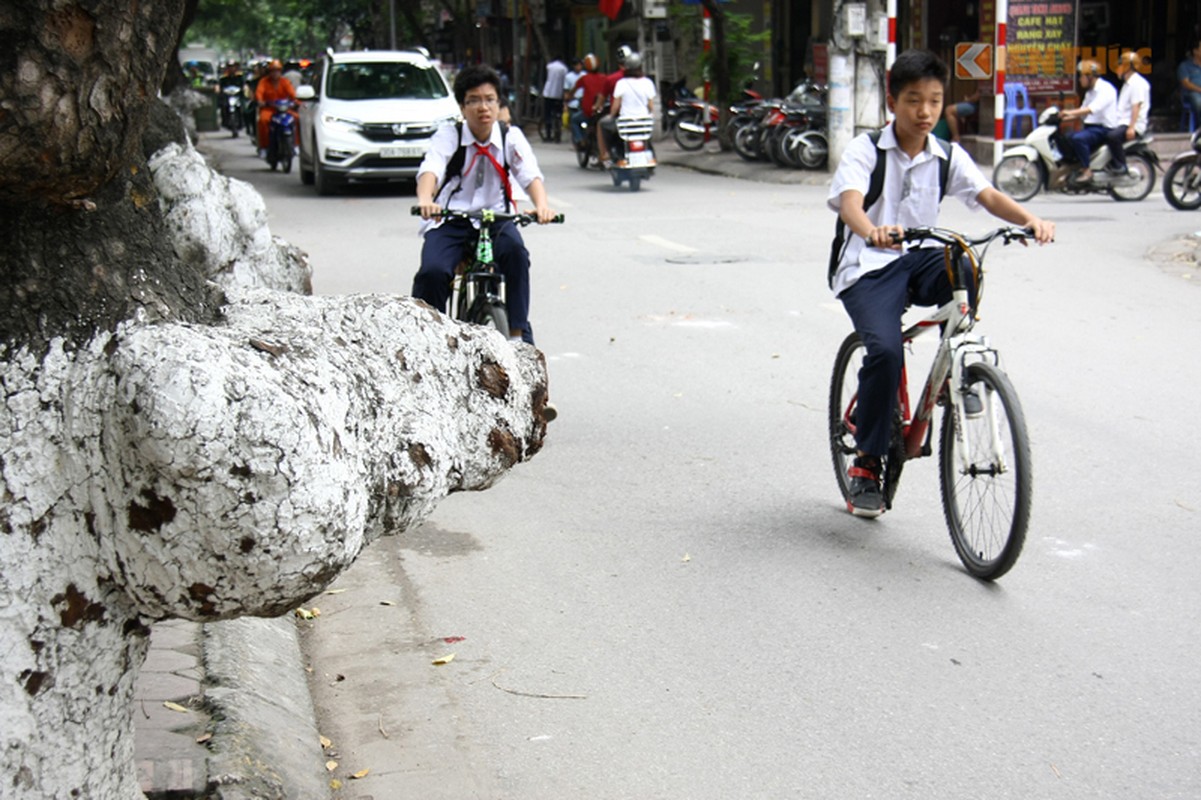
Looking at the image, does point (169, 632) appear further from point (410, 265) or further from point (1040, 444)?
point (410, 265)

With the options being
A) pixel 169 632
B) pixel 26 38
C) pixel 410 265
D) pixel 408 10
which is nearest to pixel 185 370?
pixel 26 38

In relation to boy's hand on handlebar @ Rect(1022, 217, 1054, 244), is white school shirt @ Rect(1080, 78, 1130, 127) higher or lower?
higher

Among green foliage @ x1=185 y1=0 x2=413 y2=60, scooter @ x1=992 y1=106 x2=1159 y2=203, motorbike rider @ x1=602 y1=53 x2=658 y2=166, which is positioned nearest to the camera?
scooter @ x1=992 y1=106 x2=1159 y2=203

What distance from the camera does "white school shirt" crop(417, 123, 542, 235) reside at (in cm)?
711

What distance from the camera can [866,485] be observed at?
5535 mm

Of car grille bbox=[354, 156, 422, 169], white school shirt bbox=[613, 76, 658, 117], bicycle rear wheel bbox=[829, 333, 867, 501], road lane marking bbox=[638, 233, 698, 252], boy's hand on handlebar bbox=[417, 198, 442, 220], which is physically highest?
white school shirt bbox=[613, 76, 658, 117]

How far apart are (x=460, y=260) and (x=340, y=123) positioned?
42.5 ft

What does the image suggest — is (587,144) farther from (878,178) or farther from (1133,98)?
(878,178)

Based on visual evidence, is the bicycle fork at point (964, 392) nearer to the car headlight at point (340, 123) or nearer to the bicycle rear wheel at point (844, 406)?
the bicycle rear wheel at point (844, 406)

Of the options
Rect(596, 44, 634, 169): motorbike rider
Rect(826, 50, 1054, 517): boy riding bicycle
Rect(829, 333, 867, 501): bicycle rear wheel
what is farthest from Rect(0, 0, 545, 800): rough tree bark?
Rect(596, 44, 634, 169): motorbike rider

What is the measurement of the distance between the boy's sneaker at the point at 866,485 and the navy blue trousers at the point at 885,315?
0.37ft

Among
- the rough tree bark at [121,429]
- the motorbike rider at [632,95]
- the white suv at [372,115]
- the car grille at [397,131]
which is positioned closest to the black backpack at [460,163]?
the rough tree bark at [121,429]

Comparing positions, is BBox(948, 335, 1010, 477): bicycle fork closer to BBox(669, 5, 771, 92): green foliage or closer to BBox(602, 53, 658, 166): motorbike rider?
BBox(602, 53, 658, 166): motorbike rider

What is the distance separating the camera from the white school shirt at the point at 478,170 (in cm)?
711
